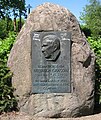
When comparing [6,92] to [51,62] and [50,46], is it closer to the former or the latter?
[51,62]

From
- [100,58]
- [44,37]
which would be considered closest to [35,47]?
[44,37]

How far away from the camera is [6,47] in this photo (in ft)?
25.7

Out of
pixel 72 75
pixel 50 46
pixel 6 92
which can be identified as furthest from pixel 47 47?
pixel 6 92

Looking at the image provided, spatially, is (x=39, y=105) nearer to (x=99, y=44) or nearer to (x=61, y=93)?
(x=61, y=93)

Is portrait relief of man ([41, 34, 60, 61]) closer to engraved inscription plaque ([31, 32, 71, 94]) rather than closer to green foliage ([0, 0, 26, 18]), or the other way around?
engraved inscription plaque ([31, 32, 71, 94])

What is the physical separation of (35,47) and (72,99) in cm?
132

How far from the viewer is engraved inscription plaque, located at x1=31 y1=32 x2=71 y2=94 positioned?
6.68 m

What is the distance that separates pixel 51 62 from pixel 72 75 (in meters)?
0.51

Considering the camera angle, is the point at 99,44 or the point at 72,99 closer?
the point at 72,99

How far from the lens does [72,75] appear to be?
6719mm

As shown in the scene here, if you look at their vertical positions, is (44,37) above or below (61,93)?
above

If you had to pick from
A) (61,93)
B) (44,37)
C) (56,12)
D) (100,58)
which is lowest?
(61,93)

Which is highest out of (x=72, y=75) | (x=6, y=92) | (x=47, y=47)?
(x=47, y=47)

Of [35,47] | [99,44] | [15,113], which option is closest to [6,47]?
[35,47]
